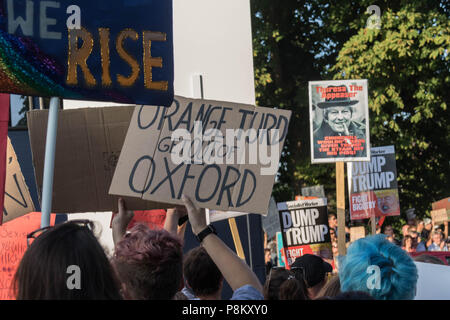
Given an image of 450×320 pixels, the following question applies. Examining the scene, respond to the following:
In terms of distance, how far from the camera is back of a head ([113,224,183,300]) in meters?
2.28

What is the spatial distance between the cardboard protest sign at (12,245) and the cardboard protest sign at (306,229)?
3.79 meters

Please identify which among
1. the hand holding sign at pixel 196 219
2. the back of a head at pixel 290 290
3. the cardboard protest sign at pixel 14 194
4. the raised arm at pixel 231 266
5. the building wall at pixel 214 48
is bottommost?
the back of a head at pixel 290 290

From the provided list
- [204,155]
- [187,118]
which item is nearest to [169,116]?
[187,118]

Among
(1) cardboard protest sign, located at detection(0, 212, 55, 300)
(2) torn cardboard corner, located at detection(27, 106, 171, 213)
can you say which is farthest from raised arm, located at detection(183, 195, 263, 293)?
(1) cardboard protest sign, located at detection(0, 212, 55, 300)

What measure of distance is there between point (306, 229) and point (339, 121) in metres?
1.80

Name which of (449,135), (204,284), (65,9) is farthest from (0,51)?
(449,135)

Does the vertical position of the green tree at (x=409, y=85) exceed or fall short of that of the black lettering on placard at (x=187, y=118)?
it exceeds it

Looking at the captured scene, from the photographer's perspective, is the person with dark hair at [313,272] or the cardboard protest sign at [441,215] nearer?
the person with dark hair at [313,272]

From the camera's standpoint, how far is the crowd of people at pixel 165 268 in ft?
5.79

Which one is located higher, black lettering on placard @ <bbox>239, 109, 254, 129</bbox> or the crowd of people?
black lettering on placard @ <bbox>239, 109, 254, 129</bbox>

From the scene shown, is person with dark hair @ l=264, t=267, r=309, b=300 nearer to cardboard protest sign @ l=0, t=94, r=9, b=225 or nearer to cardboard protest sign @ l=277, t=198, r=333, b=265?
cardboard protest sign @ l=0, t=94, r=9, b=225

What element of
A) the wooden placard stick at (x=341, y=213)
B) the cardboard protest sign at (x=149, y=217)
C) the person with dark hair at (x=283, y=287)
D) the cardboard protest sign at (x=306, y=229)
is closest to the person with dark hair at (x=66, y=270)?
the person with dark hair at (x=283, y=287)

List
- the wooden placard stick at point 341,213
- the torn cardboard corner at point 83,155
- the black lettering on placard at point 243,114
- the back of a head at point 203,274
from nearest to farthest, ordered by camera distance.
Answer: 1. the back of a head at point 203,274
2. the black lettering on placard at point 243,114
3. the torn cardboard corner at point 83,155
4. the wooden placard stick at point 341,213

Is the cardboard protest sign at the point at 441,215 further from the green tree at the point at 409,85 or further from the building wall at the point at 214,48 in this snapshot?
the building wall at the point at 214,48
